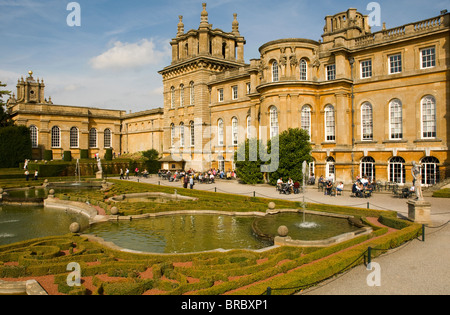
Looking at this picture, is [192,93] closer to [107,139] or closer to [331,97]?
[331,97]

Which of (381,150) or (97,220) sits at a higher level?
(381,150)

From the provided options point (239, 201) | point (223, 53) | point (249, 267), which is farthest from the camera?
point (223, 53)

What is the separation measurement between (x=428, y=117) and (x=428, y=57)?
481 centimetres

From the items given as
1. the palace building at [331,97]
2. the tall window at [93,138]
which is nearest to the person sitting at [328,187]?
the palace building at [331,97]

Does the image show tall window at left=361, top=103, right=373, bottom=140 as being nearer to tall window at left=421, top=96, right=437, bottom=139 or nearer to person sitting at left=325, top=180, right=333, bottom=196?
tall window at left=421, top=96, right=437, bottom=139

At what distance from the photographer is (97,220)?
17453mm

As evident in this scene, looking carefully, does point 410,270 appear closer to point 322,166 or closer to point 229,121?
point 322,166

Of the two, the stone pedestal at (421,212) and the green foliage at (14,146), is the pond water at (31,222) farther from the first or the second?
the green foliage at (14,146)

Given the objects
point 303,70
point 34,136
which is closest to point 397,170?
point 303,70

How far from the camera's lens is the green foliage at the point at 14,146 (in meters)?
48.9

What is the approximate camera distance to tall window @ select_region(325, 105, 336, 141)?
31672mm

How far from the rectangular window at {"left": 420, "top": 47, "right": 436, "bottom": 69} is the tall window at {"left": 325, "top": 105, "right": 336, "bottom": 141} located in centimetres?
816

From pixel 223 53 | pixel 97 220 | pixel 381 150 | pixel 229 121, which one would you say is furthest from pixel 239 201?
pixel 223 53
